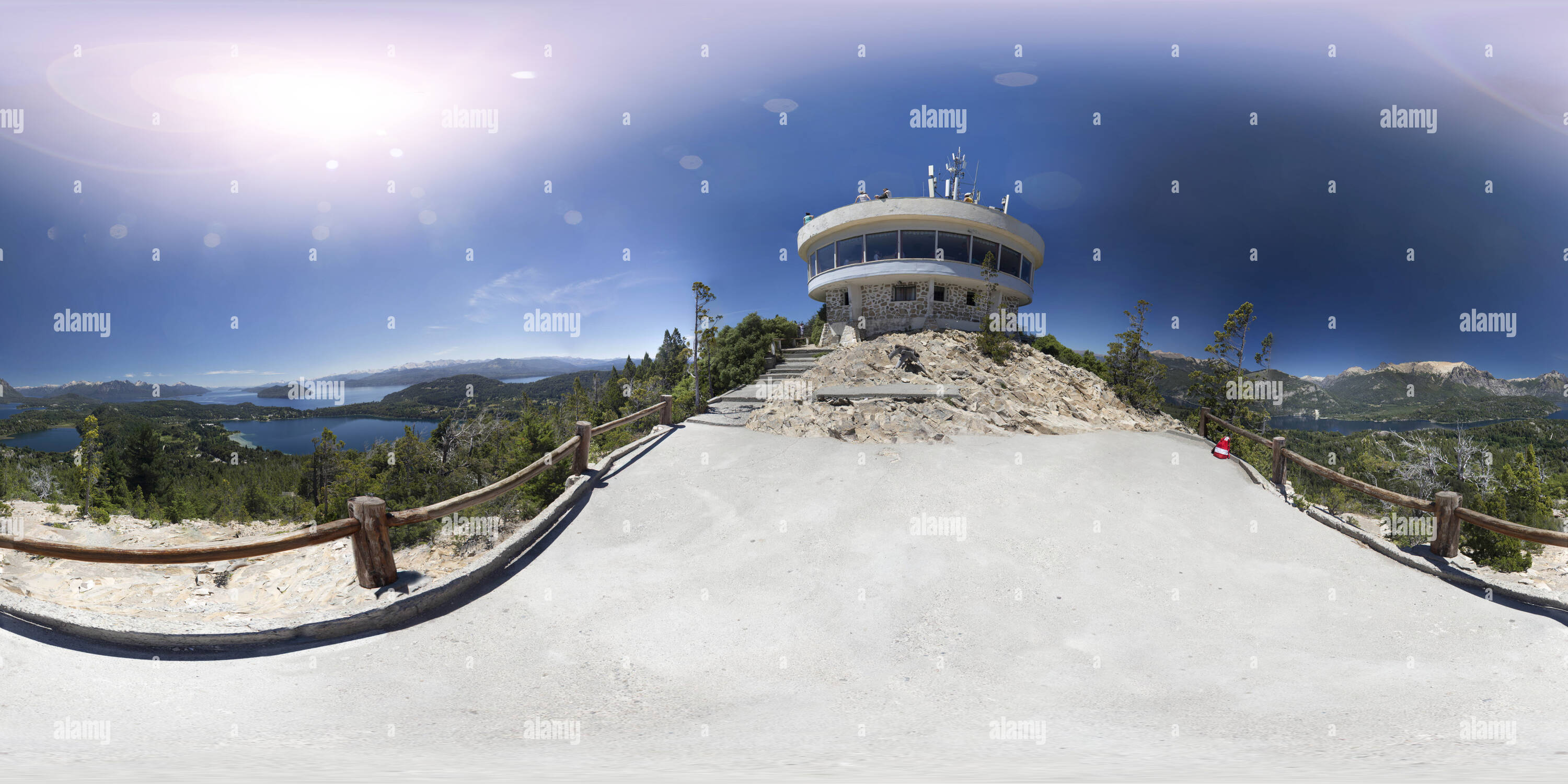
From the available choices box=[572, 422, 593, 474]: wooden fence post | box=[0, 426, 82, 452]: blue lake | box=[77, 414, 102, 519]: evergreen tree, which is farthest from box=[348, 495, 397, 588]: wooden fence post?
box=[0, 426, 82, 452]: blue lake

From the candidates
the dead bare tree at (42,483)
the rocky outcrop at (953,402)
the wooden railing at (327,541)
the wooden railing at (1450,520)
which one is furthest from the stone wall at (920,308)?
the dead bare tree at (42,483)

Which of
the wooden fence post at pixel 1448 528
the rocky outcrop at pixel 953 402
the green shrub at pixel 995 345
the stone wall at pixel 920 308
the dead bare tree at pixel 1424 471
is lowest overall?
the dead bare tree at pixel 1424 471

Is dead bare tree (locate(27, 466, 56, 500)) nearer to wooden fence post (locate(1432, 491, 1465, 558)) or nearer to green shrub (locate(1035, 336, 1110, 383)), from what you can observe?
wooden fence post (locate(1432, 491, 1465, 558))

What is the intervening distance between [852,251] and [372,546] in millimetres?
20838

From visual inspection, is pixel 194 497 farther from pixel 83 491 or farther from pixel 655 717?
pixel 655 717

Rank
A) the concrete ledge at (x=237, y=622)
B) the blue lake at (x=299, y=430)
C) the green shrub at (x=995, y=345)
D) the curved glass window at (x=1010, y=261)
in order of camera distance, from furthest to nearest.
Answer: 1. the blue lake at (x=299, y=430)
2. the curved glass window at (x=1010, y=261)
3. the green shrub at (x=995, y=345)
4. the concrete ledge at (x=237, y=622)

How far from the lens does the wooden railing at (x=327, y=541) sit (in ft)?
14.4

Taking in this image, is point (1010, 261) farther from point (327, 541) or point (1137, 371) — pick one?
point (327, 541)

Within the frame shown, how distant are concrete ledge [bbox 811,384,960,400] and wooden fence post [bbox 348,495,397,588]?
403 inches

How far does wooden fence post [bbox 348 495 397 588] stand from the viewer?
197 inches

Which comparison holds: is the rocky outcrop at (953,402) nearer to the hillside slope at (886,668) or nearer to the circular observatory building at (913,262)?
the circular observatory building at (913,262)

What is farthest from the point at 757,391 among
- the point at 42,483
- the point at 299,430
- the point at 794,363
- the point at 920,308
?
the point at 299,430

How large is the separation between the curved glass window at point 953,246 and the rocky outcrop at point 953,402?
4.22 metres

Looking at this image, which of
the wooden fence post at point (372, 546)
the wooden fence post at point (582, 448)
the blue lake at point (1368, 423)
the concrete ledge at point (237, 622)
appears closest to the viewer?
the concrete ledge at point (237, 622)
